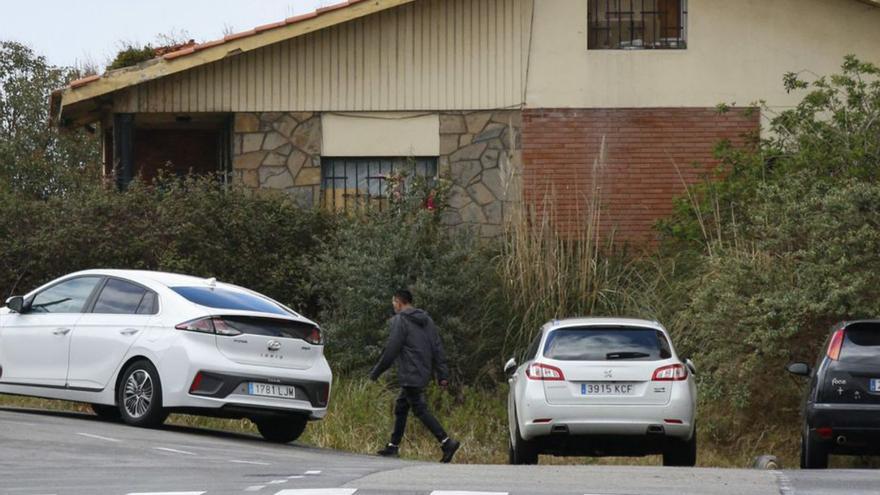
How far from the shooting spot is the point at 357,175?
26219 millimetres

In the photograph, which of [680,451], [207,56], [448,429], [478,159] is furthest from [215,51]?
[680,451]

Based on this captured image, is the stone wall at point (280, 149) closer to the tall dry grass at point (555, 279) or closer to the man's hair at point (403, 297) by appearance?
the tall dry grass at point (555, 279)

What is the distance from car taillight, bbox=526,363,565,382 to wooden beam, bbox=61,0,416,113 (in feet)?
34.6

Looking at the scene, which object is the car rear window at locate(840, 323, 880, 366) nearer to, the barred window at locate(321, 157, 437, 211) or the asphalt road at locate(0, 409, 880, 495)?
the asphalt road at locate(0, 409, 880, 495)

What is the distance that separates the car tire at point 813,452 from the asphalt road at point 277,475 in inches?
49.7

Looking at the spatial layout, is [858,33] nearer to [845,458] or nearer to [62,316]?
[845,458]

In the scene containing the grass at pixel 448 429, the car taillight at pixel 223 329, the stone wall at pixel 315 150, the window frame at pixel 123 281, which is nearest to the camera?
the car taillight at pixel 223 329

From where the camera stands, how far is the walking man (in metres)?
16.9

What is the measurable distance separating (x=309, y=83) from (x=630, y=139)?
503cm

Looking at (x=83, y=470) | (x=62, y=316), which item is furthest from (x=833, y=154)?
(x=83, y=470)

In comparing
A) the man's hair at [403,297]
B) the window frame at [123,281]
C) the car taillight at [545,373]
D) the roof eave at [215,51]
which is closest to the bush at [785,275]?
the car taillight at [545,373]

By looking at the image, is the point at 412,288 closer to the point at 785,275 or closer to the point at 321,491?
the point at 785,275

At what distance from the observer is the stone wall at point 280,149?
26.0 metres

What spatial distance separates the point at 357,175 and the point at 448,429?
7.26m
